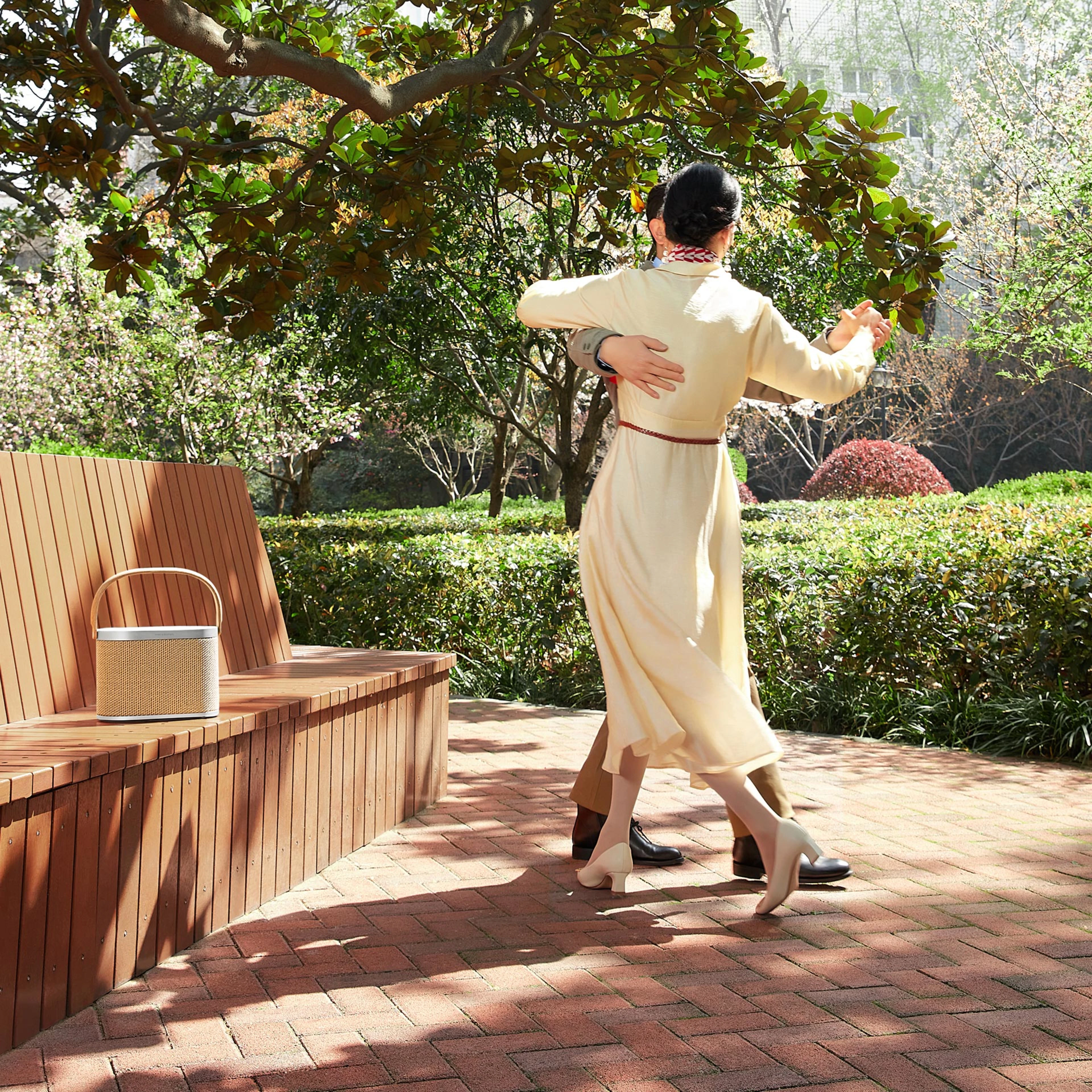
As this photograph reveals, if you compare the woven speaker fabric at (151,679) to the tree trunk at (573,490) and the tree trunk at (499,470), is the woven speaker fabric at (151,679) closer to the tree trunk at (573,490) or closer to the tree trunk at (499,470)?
the tree trunk at (573,490)

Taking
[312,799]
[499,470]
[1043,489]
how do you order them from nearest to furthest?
[312,799] → [499,470] → [1043,489]

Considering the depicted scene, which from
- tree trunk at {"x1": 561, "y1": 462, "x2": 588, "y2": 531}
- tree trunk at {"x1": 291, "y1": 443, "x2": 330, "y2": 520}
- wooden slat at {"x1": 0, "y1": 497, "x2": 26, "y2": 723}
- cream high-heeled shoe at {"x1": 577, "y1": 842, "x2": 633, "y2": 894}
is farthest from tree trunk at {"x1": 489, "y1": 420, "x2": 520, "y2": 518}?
wooden slat at {"x1": 0, "y1": 497, "x2": 26, "y2": 723}

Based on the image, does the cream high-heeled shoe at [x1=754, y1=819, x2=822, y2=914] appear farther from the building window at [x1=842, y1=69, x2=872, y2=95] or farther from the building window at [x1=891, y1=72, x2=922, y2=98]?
the building window at [x1=891, y1=72, x2=922, y2=98]

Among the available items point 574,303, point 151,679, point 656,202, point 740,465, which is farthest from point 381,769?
point 740,465

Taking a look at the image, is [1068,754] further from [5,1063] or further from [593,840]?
[5,1063]

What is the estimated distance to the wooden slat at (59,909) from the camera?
8.37ft

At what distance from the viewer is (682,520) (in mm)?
3418

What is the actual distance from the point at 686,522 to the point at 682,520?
2cm

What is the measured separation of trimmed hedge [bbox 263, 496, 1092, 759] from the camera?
614cm

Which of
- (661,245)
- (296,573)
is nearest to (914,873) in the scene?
(661,245)

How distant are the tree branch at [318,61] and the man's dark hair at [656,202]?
51.7 inches

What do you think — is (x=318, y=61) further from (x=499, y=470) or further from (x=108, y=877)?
(x=499, y=470)

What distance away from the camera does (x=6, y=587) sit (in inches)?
129

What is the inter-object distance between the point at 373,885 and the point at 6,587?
1486mm
